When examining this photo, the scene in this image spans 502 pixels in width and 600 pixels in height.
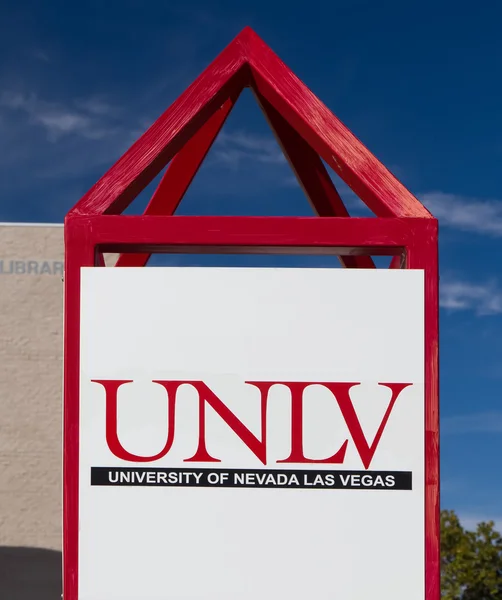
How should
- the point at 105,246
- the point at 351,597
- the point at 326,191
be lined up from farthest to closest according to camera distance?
the point at 326,191 → the point at 105,246 → the point at 351,597

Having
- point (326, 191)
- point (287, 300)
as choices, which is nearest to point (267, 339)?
point (287, 300)

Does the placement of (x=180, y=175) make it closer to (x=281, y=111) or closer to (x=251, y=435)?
(x=281, y=111)

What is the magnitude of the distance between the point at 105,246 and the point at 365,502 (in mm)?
2178

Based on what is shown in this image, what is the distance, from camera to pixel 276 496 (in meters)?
4.98

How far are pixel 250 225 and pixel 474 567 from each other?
26645mm

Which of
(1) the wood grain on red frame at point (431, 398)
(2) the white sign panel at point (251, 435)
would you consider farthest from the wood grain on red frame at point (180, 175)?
(1) the wood grain on red frame at point (431, 398)

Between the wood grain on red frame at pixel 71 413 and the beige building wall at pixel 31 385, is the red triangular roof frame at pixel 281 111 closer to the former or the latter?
the wood grain on red frame at pixel 71 413

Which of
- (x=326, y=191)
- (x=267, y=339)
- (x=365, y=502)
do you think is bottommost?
(x=365, y=502)

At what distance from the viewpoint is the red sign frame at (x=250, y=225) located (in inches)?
198

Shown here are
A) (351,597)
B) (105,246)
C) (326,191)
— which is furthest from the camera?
(326,191)

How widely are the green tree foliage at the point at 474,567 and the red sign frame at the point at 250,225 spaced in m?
25.1

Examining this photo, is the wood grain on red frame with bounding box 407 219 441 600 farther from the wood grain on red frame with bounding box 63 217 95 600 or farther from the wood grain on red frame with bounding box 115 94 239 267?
the wood grain on red frame with bounding box 115 94 239 267

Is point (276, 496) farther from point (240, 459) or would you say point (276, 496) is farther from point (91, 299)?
point (91, 299)

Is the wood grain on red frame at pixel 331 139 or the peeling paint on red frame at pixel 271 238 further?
the wood grain on red frame at pixel 331 139
